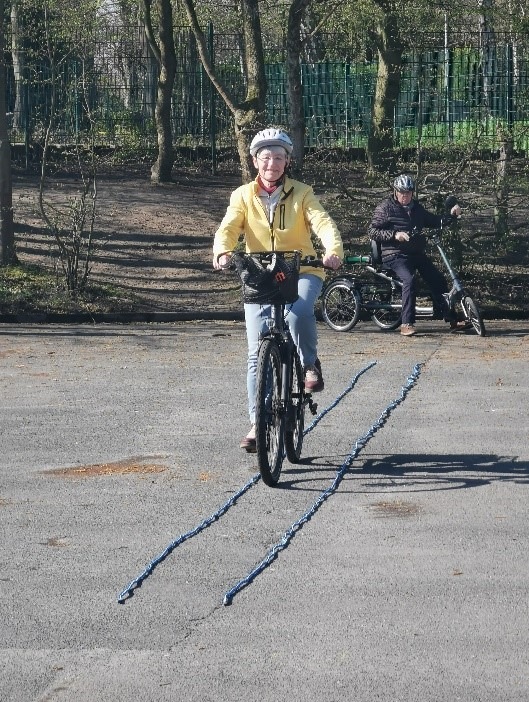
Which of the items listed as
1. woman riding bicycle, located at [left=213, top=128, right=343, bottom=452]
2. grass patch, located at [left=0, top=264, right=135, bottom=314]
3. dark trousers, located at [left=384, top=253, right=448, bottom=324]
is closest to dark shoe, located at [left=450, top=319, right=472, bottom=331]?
dark trousers, located at [left=384, top=253, right=448, bottom=324]

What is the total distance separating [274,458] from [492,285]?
9.71m

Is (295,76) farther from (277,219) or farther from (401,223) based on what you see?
(277,219)

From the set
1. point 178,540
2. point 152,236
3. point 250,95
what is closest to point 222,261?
point 178,540

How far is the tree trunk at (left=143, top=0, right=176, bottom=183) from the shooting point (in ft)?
72.1

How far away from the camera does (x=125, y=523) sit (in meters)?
6.61

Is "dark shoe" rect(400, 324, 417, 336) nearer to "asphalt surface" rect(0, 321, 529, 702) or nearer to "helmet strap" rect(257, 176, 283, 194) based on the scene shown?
"asphalt surface" rect(0, 321, 529, 702)

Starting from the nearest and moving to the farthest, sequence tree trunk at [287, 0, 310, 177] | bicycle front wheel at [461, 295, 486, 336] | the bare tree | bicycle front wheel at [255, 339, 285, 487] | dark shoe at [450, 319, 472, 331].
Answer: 1. bicycle front wheel at [255, 339, 285, 487]
2. bicycle front wheel at [461, 295, 486, 336]
3. dark shoe at [450, 319, 472, 331]
4. tree trunk at [287, 0, 310, 177]
5. the bare tree

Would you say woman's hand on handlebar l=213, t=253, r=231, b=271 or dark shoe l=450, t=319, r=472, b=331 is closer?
woman's hand on handlebar l=213, t=253, r=231, b=271

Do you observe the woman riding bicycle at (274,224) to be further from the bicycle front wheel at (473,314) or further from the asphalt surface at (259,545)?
the bicycle front wheel at (473,314)

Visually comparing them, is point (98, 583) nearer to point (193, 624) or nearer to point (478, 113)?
point (193, 624)

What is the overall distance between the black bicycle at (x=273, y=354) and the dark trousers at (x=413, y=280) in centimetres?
680

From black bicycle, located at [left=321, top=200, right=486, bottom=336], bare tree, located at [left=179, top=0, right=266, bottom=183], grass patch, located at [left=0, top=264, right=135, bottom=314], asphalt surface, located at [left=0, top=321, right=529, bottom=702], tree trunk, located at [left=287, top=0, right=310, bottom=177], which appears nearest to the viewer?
asphalt surface, located at [left=0, top=321, right=529, bottom=702]

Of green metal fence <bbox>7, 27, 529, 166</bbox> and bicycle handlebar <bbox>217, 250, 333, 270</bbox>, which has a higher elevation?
green metal fence <bbox>7, 27, 529, 166</bbox>

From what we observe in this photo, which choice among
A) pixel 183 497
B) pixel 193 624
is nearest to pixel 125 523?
pixel 183 497
